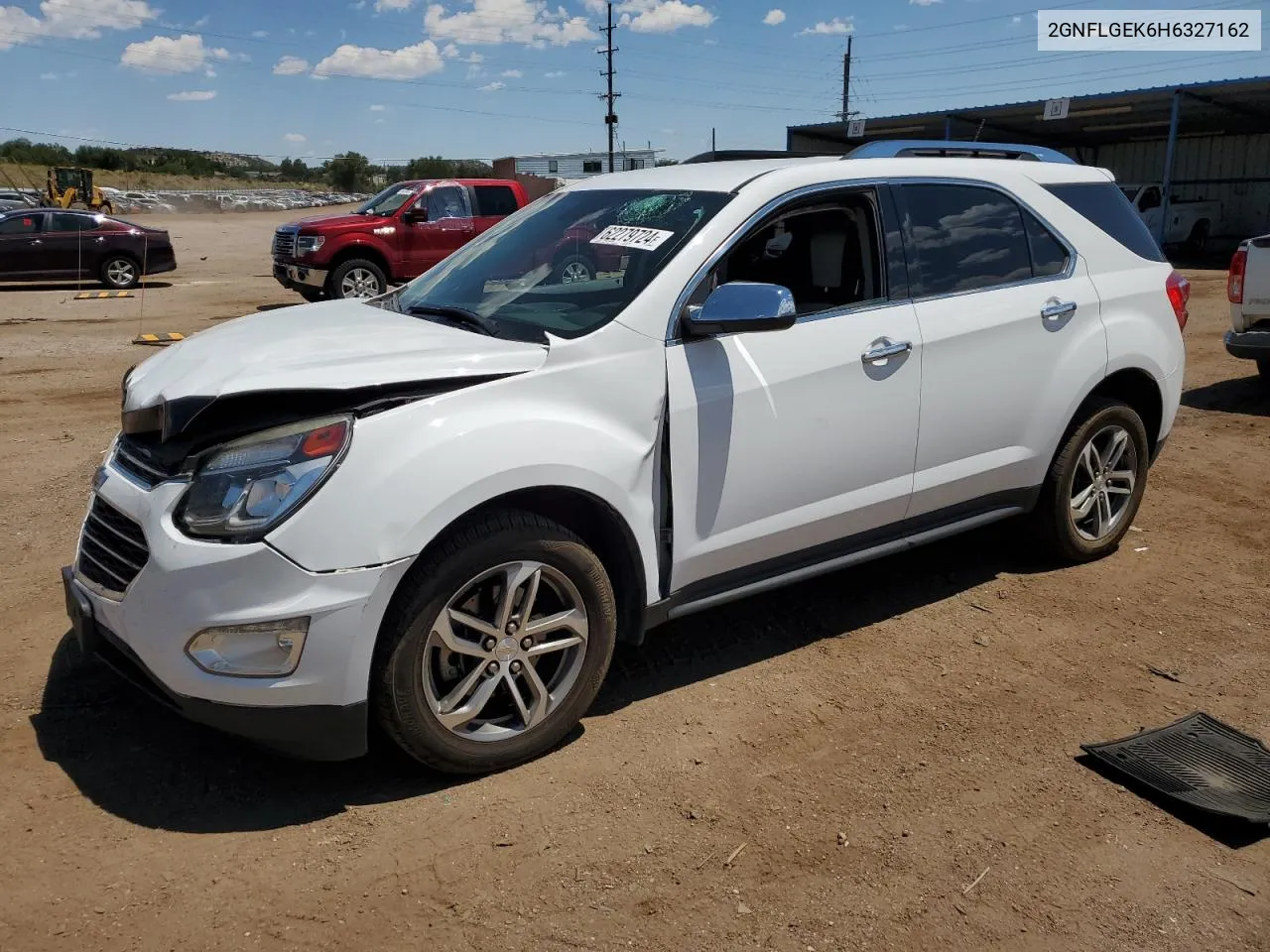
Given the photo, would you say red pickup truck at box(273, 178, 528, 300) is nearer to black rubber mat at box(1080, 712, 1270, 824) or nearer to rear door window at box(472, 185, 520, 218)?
rear door window at box(472, 185, 520, 218)

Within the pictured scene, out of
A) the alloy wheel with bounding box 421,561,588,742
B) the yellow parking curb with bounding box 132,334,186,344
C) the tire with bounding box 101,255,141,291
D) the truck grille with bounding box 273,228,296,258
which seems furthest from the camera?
the tire with bounding box 101,255,141,291

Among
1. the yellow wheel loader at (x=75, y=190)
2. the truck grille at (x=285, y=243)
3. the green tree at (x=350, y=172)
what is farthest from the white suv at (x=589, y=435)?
the green tree at (x=350, y=172)

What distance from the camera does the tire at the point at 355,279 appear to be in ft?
50.7

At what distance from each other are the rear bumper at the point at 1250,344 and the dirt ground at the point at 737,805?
15.5 ft

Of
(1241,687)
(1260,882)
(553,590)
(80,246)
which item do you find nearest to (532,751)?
(553,590)

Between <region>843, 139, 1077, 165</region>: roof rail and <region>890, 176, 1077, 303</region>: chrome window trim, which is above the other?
<region>843, 139, 1077, 165</region>: roof rail

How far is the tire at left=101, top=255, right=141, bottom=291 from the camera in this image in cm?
1967

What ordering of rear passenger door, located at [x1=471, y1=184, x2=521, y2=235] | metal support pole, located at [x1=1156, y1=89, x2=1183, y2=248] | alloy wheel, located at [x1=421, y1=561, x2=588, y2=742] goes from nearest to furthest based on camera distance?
1. alloy wheel, located at [x1=421, y1=561, x2=588, y2=742]
2. rear passenger door, located at [x1=471, y1=184, x2=521, y2=235]
3. metal support pole, located at [x1=1156, y1=89, x2=1183, y2=248]

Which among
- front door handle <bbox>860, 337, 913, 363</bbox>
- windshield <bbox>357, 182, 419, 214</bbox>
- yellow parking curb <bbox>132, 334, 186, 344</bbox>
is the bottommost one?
yellow parking curb <bbox>132, 334, 186, 344</bbox>

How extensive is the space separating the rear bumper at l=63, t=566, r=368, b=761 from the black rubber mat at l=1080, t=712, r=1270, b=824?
7.74ft

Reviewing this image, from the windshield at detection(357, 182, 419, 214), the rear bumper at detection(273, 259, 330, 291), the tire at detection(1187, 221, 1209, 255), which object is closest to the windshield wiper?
the rear bumper at detection(273, 259, 330, 291)

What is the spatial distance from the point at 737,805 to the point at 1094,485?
282cm

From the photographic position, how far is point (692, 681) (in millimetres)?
3953

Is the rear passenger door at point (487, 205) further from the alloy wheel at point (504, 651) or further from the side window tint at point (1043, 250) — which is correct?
the alloy wheel at point (504, 651)
